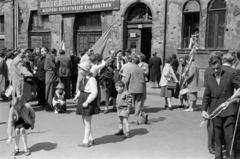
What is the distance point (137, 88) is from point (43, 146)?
289 centimetres

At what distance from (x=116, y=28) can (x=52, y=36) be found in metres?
5.33

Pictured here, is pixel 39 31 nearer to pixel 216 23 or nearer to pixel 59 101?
pixel 216 23

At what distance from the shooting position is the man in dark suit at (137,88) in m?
7.73

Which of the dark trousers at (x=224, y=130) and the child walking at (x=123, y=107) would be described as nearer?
the dark trousers at (x=224, y=130)

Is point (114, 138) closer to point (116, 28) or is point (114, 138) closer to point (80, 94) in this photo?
point (80, 94)

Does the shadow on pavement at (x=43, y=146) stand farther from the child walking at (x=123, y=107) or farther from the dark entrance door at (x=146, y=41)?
the dark entrance door at (x=146, y=41)

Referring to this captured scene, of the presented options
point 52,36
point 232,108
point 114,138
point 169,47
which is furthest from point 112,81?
point 52,36

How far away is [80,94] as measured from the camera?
5.90 metres

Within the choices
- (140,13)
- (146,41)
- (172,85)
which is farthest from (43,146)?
(140,13)

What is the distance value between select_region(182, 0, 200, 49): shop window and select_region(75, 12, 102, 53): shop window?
565cm

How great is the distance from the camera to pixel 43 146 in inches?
229

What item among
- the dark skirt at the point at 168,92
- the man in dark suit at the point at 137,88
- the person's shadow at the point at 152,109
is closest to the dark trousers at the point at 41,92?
the person's shadow at the point at 152,109

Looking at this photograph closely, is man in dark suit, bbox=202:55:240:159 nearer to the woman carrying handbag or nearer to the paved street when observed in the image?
the paved street

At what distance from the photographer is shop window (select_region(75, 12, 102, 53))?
19.3 meters
